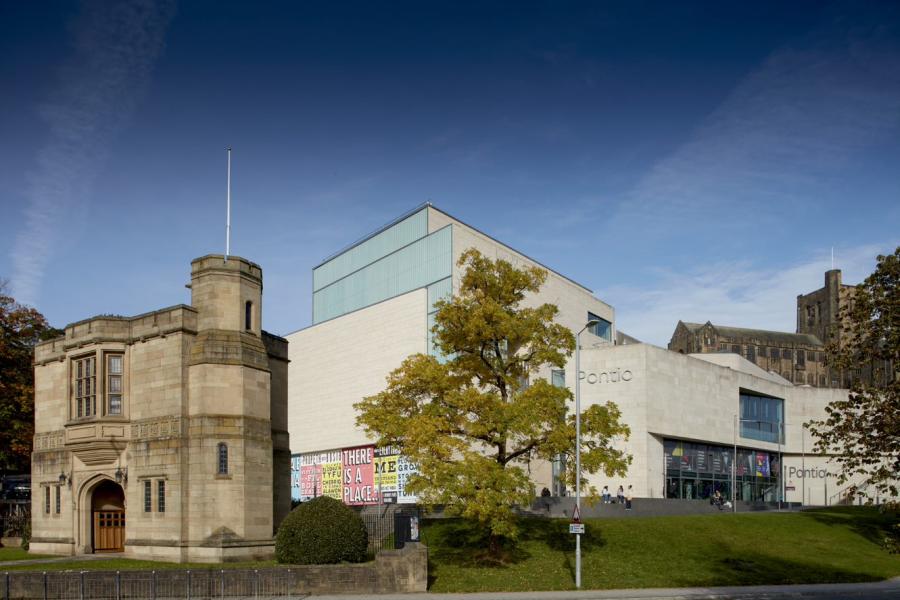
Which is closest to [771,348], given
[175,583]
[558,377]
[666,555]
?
[558,377]

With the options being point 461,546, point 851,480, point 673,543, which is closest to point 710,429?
point 851,480

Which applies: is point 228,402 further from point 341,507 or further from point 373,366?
point 373,366

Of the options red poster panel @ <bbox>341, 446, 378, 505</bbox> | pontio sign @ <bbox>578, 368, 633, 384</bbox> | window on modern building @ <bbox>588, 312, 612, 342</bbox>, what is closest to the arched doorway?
red poster panel @ <bbox>341, 446, 378, 505</bbox>

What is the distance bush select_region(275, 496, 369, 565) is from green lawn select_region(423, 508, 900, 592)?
3.47 m

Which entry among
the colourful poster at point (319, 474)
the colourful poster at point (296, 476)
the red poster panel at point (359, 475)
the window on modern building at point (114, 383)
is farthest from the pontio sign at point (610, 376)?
the window on modern building at point (114, 383)

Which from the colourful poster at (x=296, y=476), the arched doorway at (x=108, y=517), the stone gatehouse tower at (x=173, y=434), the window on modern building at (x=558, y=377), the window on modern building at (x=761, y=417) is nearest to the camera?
the stone gatehouse tower at (x=173, y=434)

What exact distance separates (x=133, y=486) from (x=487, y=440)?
1586cm

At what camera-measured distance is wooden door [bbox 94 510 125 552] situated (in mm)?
38156

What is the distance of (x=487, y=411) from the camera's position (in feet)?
103

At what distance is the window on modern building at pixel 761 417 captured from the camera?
257ft

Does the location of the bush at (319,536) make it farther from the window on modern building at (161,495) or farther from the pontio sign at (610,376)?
the pontio sign at (610,376)

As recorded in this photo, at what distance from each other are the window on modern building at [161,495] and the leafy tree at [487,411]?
9.21m

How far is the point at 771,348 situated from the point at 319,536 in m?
129

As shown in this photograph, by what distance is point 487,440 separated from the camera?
3231 cm
